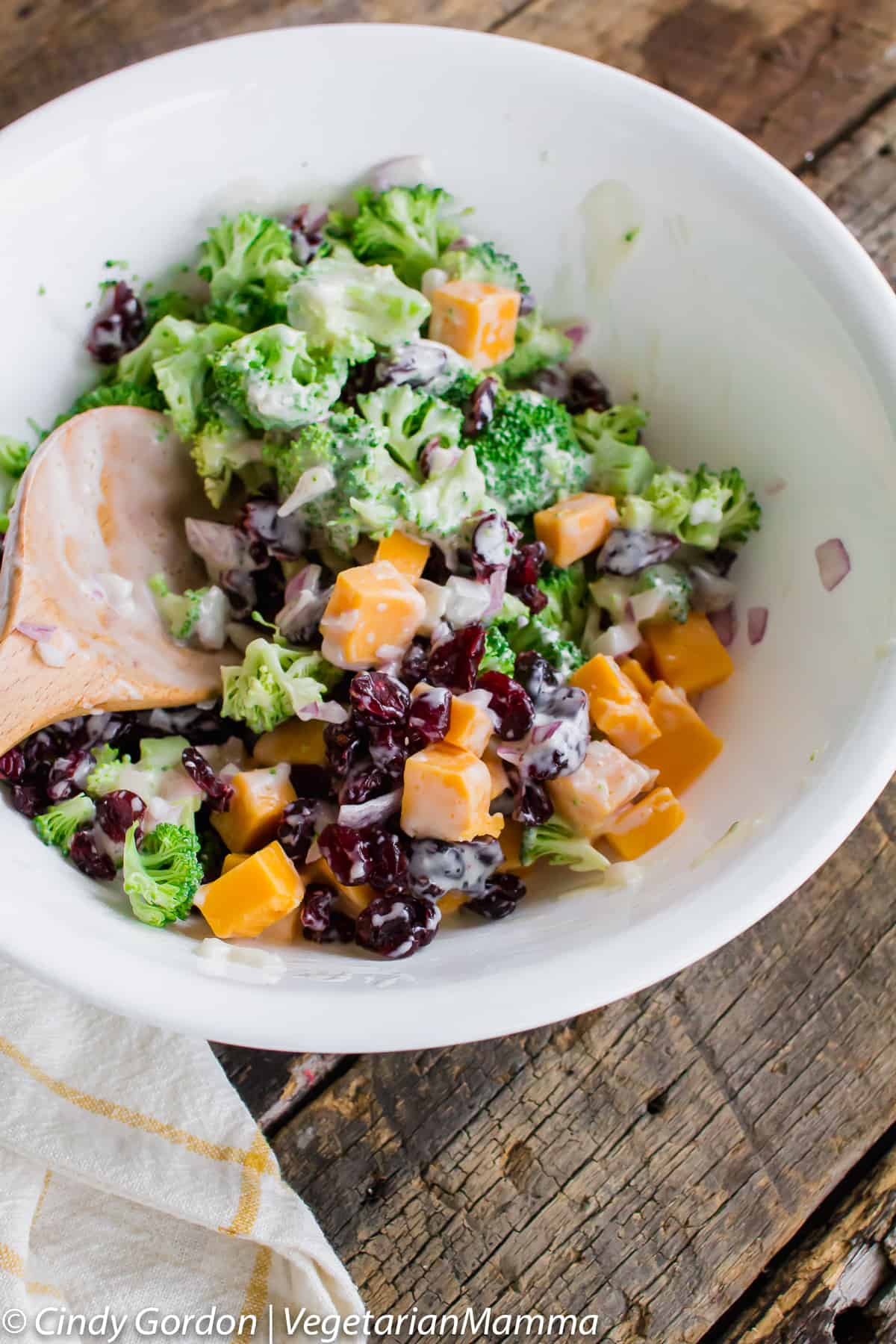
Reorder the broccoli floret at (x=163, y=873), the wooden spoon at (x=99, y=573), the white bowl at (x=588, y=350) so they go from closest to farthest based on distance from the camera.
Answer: the white bowl at (x=588, y=350) < the broccoli floret at (x=163, y=873) < the wooden spoon at (x=99, y=573)

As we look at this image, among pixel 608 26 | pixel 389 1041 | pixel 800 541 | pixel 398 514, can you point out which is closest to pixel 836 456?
pixel 800 541

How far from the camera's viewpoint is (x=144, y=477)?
224cm

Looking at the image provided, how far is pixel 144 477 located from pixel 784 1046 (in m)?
1.60

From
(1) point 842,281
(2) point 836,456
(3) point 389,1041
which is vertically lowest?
(3) point 389,1041

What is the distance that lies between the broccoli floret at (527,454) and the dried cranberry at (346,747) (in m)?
0.54

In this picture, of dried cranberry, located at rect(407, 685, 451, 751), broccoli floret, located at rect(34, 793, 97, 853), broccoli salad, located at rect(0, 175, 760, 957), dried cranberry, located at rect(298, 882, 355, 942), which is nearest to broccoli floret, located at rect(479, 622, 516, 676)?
broccoli salad, located at rect(0, 175, 760, 957)

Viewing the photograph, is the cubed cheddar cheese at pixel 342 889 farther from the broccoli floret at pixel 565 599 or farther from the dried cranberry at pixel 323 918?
the broccoli floret at pixel 565 599

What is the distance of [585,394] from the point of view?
2.48 meters

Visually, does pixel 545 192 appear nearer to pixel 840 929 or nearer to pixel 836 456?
pixel 836 456

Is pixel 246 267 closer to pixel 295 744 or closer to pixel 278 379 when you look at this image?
pixel 278 379

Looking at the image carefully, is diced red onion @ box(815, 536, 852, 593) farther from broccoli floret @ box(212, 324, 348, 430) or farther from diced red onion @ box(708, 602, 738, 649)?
broccoli floret @ box(212, 324, 348, 430)

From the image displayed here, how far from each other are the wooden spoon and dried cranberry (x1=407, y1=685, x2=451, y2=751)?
0.43 m

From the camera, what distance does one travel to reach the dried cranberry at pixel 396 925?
1896 millimetres

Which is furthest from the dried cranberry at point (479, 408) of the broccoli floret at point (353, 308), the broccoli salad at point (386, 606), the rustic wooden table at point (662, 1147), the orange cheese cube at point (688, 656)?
the rustic wooden table at point (662, 1147)
